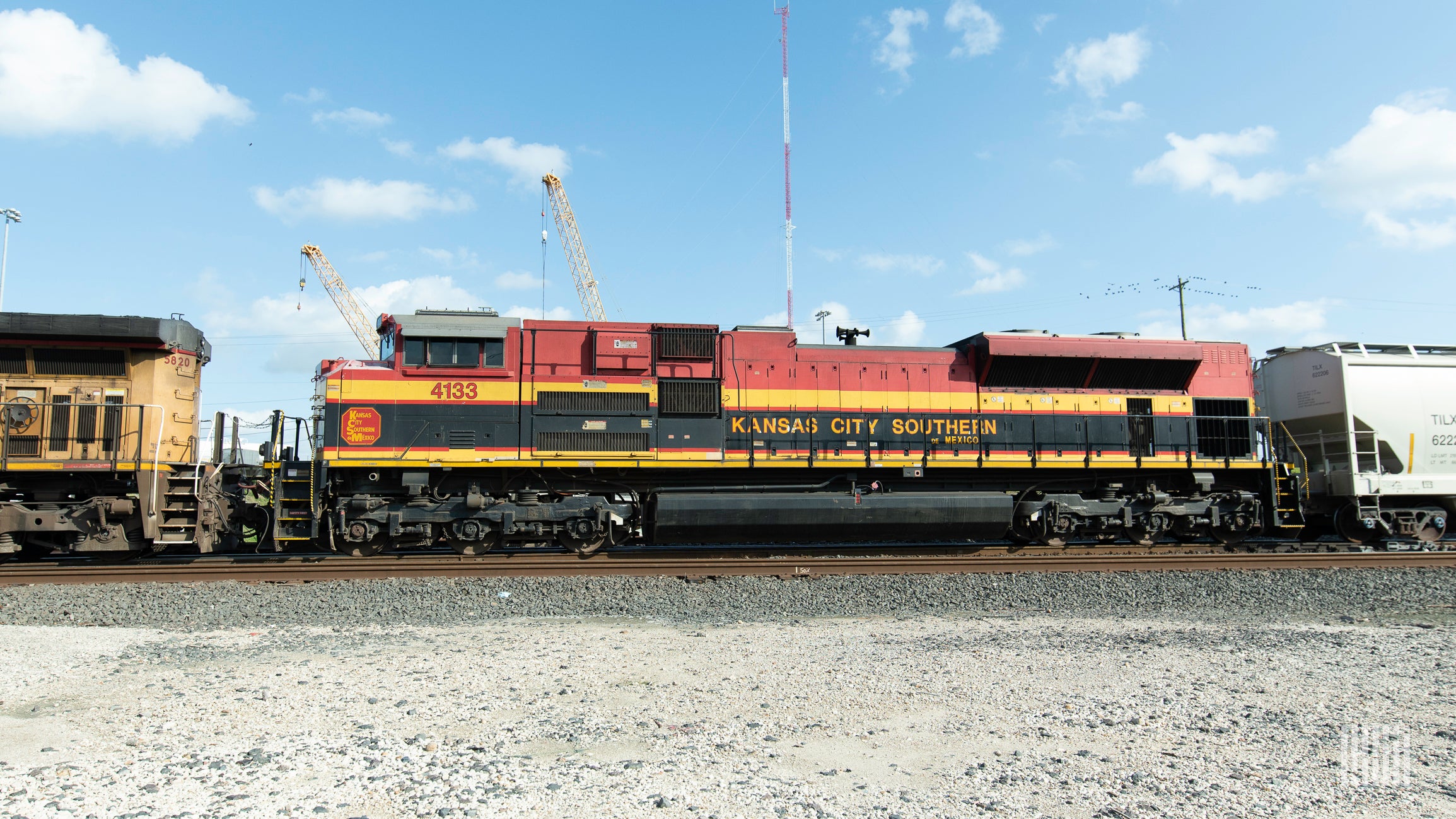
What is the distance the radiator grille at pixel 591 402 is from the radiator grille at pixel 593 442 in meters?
0.32

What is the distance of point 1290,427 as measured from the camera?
13.9m

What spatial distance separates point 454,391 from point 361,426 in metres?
1.23

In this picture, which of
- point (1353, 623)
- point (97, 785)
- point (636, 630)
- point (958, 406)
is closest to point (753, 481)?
point (958, 406)

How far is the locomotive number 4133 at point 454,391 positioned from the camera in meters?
10.6

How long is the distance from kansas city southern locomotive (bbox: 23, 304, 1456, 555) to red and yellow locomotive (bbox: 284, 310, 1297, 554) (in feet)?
0.11

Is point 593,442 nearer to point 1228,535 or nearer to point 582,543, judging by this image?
point 582,543

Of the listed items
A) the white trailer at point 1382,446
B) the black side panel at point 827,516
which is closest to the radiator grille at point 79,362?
the black side panel at point 827,516

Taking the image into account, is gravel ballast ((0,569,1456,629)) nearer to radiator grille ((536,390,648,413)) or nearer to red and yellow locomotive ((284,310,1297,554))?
red and yellow locomotive ((284,310,1297,554))

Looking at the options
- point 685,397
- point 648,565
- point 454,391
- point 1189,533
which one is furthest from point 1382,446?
point 454,391

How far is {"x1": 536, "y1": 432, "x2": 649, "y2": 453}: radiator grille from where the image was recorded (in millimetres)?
10773

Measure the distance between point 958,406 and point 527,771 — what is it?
9451 millimetres

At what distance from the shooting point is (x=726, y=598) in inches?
346

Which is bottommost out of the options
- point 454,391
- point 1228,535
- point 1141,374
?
point 1228,535

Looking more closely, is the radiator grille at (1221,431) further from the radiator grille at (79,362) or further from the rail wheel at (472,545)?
the radiator grille at (79,362)
